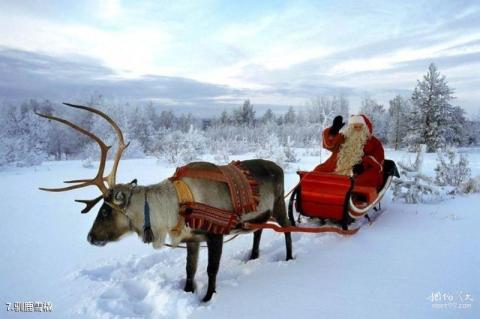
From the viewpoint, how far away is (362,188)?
5801 millimetres

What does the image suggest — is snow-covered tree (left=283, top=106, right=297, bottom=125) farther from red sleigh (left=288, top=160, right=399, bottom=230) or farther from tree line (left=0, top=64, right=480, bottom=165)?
red sleigh (left=288, top=160, right=399, bottom=230)

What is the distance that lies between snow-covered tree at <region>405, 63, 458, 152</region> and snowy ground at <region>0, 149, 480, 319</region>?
97.3ft

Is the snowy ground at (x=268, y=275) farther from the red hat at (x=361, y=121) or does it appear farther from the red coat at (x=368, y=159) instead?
the red hat at (x=361, y=121)

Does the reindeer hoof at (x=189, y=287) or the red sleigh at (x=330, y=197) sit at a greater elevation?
the red sleigh at (x=330, y=197)

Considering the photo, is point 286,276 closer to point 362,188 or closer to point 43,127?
point 362,188

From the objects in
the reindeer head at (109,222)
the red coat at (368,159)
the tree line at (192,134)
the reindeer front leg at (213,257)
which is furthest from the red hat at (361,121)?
the tree line at (192,134)

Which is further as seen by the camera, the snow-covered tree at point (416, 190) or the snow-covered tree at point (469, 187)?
the snow-covered tree at point (469, 187)

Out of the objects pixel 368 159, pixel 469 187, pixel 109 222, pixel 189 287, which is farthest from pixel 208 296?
pixel 469 187

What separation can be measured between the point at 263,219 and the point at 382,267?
56.7 inches

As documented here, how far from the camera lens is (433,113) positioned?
32719 mm

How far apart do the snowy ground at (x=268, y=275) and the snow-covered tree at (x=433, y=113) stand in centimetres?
2967

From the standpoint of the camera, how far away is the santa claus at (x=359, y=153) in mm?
6242

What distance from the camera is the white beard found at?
644 cm

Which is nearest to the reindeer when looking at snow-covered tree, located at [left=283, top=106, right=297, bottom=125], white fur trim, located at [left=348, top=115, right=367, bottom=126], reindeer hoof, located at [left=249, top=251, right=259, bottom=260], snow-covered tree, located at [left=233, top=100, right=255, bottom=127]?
reindeer hoof, located at [left=249, top=251, right=259, bottom=260]
